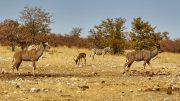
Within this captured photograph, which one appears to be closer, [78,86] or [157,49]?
[78,86]

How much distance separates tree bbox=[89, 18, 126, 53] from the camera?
68438mm

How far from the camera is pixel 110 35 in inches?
2773

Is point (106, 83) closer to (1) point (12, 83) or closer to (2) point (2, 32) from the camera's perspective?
(1) point (12, 83)

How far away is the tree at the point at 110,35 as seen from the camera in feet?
225

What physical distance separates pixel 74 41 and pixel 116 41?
28.3 meters

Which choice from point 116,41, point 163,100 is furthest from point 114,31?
point 163,100

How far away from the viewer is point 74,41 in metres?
96.1

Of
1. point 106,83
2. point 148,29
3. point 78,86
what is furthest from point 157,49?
point 148,29

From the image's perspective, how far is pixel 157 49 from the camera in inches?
1348

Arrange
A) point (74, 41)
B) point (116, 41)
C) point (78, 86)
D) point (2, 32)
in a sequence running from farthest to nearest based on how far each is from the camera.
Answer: point (74, 41) < point (116, 41) < point (2, 32) < point (78, 86)

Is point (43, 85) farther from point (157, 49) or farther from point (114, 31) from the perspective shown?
point (114, 31)

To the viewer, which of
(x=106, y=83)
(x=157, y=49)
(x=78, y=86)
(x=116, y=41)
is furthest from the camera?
(x=116, y=41)

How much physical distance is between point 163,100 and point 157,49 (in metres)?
17.2

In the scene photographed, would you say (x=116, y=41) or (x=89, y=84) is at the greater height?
(x=116, y=41)
